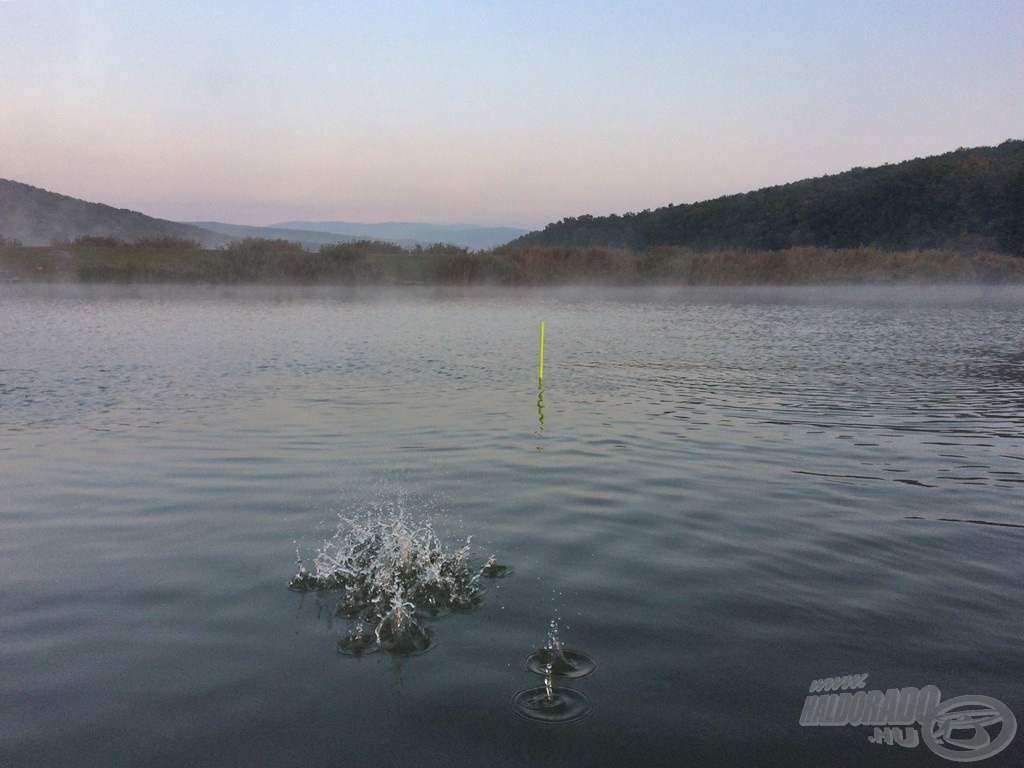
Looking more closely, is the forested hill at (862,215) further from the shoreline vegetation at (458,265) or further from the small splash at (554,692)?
the small splash at (554,692)

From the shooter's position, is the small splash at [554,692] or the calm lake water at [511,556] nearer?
the calm lake water at [511,556]

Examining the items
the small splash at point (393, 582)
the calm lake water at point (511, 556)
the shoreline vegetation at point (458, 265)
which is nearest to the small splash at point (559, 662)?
the calm lake water at point (511, 556)

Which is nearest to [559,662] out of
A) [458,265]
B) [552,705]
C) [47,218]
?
[552,705]

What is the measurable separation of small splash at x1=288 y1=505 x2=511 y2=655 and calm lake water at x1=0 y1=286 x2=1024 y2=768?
17 centimetres

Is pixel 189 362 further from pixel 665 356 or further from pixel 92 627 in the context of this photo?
pixel 92 627

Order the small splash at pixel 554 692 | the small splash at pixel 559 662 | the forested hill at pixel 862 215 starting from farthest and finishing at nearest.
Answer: the forested hill at pixel 862 215 → the small splash at pixel 559 662 → the small splash at pixel 554 692

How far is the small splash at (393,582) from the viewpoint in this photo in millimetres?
5945

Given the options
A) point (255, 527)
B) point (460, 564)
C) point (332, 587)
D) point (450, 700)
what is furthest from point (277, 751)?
point (255, 527)

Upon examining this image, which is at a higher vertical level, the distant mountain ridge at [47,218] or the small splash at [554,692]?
the distant mountain ridge at [47,218]

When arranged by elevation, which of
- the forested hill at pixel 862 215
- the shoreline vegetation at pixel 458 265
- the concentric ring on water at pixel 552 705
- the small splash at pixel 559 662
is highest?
the forested hill at pixel 862 215

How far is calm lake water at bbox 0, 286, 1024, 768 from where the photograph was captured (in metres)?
4.71

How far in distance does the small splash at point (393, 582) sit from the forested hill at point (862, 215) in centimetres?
10946

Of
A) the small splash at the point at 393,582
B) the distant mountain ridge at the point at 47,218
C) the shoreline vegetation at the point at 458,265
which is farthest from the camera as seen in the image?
the distant mountain ridge at the point at 47,218

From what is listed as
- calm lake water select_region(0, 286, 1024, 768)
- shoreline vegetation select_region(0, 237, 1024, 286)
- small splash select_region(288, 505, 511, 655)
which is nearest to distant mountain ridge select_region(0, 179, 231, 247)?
shoreline vegetation select_region(0, 237, 1024, 286)
